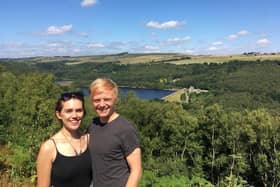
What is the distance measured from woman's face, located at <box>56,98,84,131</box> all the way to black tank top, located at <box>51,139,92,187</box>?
27 centimetres

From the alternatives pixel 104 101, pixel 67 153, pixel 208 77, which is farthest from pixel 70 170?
pixel 208 77

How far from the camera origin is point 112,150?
118 inches

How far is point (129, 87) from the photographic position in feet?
457

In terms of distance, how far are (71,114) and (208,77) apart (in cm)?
14430

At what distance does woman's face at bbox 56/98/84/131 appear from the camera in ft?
9.52

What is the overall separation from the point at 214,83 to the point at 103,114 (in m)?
131

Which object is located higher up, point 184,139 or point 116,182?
point 116,182

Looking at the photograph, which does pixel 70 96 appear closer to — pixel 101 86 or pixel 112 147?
pixel 101 86

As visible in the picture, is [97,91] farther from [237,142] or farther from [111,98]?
[237,142]

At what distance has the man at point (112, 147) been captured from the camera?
2.98 meters

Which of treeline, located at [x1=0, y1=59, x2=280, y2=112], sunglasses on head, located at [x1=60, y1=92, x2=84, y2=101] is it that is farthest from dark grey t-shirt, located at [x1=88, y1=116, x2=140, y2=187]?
treeline, located at [x1=0, y1=59, x2=280, y2=112]

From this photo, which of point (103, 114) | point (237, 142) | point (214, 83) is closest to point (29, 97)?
point (237, 142)

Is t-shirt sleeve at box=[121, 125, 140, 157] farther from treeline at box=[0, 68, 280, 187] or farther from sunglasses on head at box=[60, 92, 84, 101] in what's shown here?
treeline at box=[0, 68, 280, 187]

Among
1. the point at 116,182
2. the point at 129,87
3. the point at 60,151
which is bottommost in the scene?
the point at 129,87
